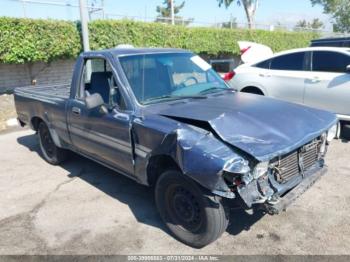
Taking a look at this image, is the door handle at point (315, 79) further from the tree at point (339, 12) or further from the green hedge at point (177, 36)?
the tree at point (339, 12)

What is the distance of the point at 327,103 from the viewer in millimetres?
6484

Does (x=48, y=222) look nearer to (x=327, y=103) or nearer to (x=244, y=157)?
(x=244, y=157)

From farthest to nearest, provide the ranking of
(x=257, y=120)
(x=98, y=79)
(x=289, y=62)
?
(x=289, y=62) → (x=98, y=79) → (x=257, y=120)

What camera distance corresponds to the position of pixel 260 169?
283 cm

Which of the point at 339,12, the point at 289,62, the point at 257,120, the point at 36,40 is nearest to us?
the point at 257,120

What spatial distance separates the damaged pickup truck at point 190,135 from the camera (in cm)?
280

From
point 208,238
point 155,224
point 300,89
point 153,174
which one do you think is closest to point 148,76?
point 153,174

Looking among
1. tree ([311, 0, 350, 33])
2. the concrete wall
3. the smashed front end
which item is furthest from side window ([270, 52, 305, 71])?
tree ([311, 0, 350, 33])

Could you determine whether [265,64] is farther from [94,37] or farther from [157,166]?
[94,37]

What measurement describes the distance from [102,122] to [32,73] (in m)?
8.89

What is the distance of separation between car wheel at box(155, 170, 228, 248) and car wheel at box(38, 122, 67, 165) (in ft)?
8.85

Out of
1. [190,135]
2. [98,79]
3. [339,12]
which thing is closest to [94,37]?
[98,79]

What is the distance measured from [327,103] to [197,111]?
4109 millimetres

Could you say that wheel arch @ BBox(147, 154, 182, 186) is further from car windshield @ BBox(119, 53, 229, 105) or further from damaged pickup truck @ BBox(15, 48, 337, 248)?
car windshield @ BBox(119, 53, 229, 105)
